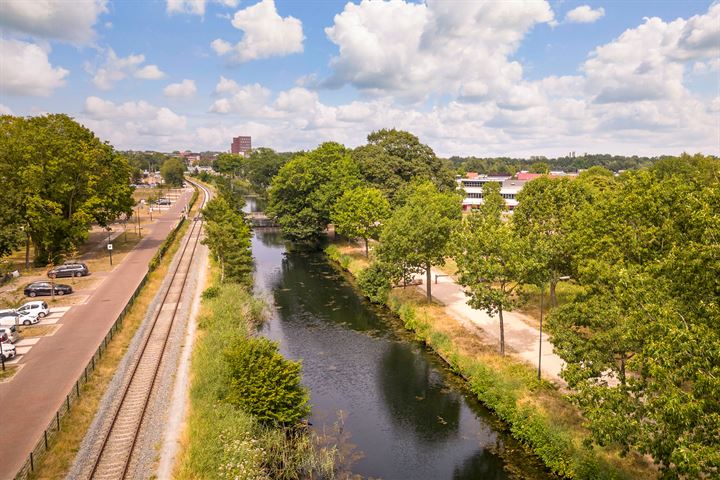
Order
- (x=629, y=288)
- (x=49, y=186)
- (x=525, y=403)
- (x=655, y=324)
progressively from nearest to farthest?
(x=655, y=324) → (x=629, y=288) → (x=525, y=403) → (x=49, y=186)

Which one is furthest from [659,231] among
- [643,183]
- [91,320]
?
[91,320]

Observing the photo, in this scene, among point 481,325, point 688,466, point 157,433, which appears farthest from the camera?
point 481,325

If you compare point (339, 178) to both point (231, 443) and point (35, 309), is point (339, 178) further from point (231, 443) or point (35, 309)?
point (231, 443)

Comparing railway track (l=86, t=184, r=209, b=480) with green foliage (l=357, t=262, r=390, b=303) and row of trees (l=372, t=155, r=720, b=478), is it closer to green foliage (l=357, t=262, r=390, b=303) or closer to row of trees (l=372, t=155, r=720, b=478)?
green foliage (l=357, t=262, r=390, b=303)

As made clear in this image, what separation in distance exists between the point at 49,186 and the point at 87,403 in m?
41.0

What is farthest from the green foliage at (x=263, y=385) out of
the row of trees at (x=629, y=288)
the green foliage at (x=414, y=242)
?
the green foliage at (x=414, y=242)

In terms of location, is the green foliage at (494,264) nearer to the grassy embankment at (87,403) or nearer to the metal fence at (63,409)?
the grassy embankment at (87,403)

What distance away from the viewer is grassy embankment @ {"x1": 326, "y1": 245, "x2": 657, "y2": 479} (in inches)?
887

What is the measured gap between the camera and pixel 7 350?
31891 millimetres

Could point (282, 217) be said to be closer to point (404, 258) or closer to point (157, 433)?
point (404, 258)

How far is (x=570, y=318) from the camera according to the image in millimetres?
26875

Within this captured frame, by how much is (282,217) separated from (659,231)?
6319 centimetres

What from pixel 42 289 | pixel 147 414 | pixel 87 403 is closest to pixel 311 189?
pixel 42 289

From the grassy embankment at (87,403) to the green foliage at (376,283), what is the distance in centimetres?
2137
